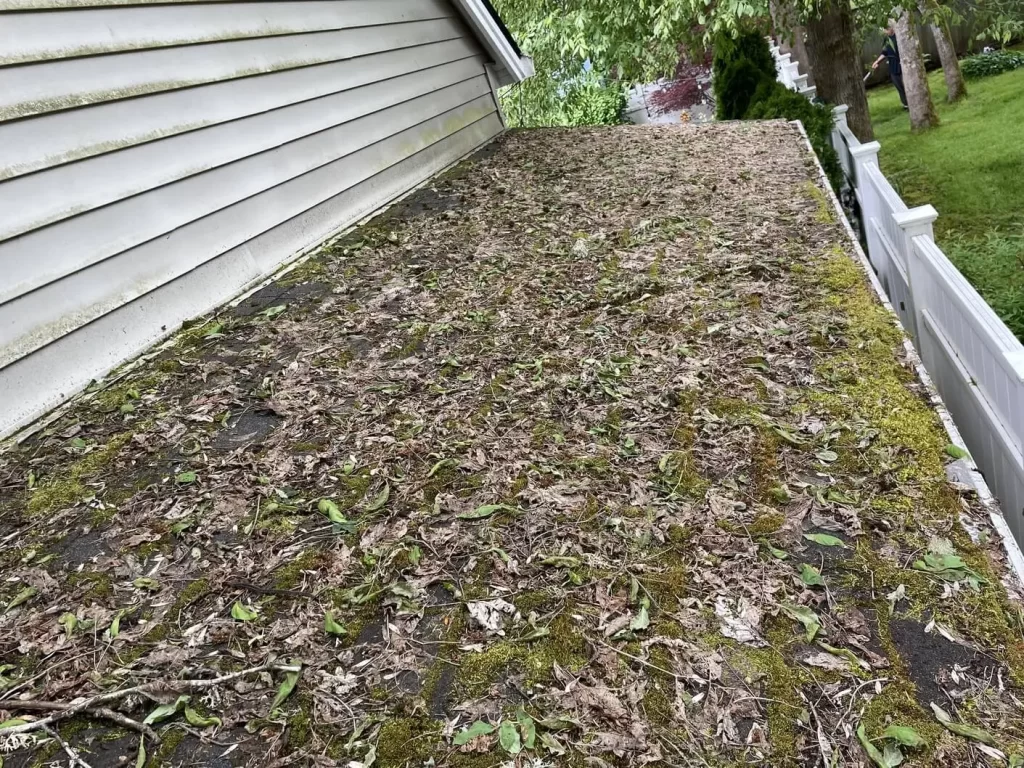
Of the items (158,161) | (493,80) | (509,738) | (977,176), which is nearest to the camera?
(509,738)

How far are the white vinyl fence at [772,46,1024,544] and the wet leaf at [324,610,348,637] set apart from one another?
2.60 m

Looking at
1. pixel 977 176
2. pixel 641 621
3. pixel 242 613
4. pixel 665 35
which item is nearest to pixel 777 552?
pixel 641 621

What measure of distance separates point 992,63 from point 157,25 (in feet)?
73.6

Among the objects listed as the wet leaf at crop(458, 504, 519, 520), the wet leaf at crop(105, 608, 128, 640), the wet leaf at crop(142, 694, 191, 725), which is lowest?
the wet leaf at crop(458, 504, 519, 520)

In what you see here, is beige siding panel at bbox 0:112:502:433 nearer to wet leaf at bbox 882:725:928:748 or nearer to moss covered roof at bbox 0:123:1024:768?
moss covered roof at bbox 0:123:1024:768

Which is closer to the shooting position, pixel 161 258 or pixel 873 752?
pixel 873 752

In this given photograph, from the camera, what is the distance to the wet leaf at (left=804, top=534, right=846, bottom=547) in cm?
214

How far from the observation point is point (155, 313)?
157 inches

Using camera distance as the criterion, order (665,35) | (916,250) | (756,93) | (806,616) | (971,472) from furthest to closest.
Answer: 1. (756,93)
2. (665,35)
3. (916,250)
4. (971,472)
5. (806,616)

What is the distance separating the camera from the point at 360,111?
637 cm

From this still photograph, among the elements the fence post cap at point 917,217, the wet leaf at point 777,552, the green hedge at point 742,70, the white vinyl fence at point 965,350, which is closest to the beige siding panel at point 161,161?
the wet leaf at point 777,552

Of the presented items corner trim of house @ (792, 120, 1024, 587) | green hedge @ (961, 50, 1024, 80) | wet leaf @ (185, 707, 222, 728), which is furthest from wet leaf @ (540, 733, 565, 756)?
green hedge @ (961, 50, 1024, 80)

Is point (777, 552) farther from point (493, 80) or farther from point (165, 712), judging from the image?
point (493, 80)

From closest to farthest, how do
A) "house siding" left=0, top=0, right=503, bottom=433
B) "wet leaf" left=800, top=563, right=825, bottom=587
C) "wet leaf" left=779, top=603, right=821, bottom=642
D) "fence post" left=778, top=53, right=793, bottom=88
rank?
"wet leaf" left=779, top=603, right=821, bottom=642, "wet leaf" left=800, top=563, right=825, bottom=587, "house siding" left=0, top=0, right=503, bottom=433, "fence post" left=778, top=53, right=793, bottom=88
